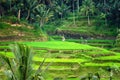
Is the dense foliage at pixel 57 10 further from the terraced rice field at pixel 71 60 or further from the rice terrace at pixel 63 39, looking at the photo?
the terraced rice field at pixel 71 60

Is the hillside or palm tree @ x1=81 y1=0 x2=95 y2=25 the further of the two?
palm tree @ x1=81 y1=0 x2=95 y2=25

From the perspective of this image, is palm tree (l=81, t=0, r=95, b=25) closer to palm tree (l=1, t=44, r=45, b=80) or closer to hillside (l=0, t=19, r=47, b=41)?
hillside (l=0, t=19, r=47, b=41)

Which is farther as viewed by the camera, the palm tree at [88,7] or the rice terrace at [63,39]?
the palm tree at [88,7]

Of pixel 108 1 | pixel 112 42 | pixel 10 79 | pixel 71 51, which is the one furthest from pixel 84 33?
pixel 10 79

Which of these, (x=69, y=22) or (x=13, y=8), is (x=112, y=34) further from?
(x=13, y=8)

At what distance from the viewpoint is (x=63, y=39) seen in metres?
53.9

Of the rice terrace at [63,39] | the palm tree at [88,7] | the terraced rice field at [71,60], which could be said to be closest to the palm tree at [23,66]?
the rice terrace at [63,39]

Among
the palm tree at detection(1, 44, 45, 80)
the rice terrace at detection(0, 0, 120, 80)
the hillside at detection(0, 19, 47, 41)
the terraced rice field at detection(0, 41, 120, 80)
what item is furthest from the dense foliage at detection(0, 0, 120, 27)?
the palm tree at detection(1, 44, 45, 80)

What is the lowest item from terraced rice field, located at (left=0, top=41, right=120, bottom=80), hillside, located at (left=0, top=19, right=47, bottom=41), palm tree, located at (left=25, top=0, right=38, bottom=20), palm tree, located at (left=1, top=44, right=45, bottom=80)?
terraced rice field, located at (left=0, top=41, right=120, bottom=80)

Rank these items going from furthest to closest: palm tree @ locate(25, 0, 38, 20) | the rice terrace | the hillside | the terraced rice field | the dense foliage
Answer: the dense foliage → palm tree @ locate(25, 0, 38, 20) → the hillside → the terraced rice field → the rice terrace

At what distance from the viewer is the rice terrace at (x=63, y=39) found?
26.2 m

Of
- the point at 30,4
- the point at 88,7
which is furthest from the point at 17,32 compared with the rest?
the point at 88,7

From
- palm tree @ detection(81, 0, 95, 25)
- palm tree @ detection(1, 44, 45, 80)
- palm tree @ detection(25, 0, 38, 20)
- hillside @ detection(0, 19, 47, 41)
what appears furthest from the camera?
palm tree @ detection(81, 0, 95, 25)

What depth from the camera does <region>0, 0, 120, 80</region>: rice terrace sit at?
26.2m
